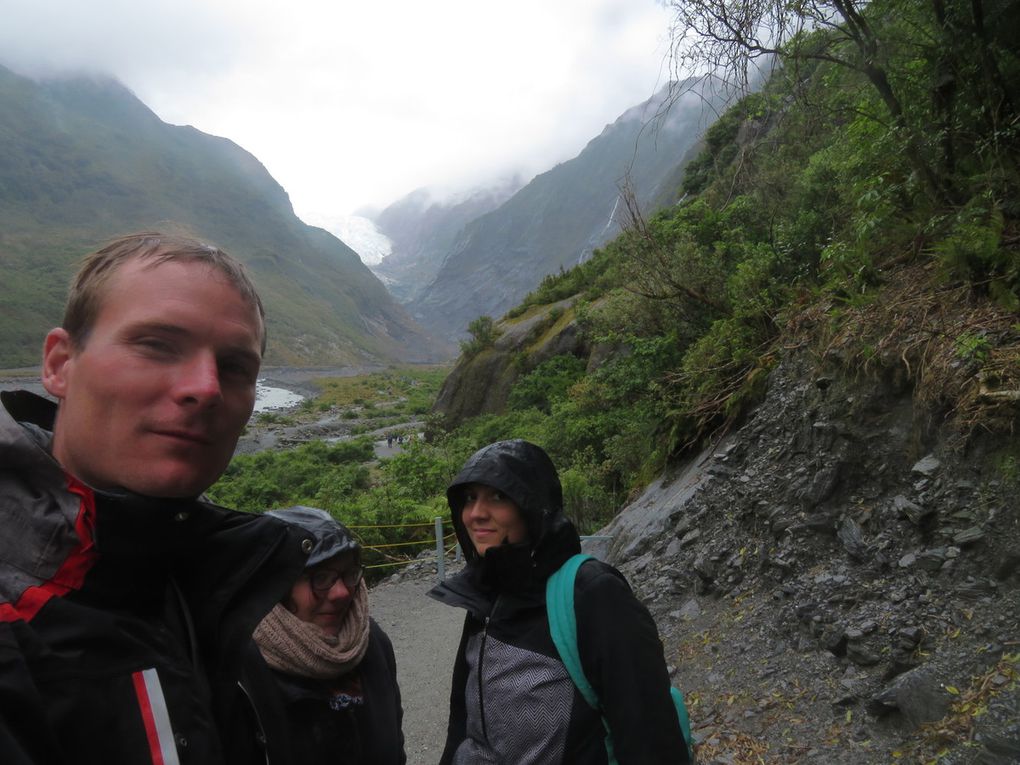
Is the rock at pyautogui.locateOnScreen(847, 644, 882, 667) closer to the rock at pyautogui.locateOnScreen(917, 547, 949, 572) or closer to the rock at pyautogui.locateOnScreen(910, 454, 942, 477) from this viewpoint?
the rock at pyautogui.locateOnScreen(917, 547, 949, 572)

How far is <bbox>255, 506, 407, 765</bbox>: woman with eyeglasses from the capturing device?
1.71 meters

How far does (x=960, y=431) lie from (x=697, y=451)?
274 cm

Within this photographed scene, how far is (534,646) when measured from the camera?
1.83 m

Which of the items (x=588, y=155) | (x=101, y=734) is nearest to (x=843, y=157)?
(x=101, y=734)

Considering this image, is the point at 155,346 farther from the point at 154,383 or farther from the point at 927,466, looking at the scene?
the point at 927,466

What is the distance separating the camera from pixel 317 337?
118m

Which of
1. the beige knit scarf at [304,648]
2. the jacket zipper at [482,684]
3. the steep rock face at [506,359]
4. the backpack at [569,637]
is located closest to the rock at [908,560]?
the backpack at [569,637]

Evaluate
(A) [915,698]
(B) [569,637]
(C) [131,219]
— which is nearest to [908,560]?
(A) [915,698]

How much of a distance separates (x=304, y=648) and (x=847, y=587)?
9.48 feet

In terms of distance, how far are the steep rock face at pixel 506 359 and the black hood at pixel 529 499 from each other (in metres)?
15.1

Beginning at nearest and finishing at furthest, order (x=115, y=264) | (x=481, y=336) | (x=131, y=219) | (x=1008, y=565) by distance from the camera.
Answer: (x=115, y=264) < (x=1008, y=565) < (x=481, y=336) < (x=131, y=219)

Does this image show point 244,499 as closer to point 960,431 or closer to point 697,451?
point 697,451

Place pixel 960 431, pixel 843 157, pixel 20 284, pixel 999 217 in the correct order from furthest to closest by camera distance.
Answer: pixel 20 284 < pixel 843 157 < pixel 999 217 < pixel 960 431

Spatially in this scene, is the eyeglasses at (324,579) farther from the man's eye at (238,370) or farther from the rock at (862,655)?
the rock at (862,655)
